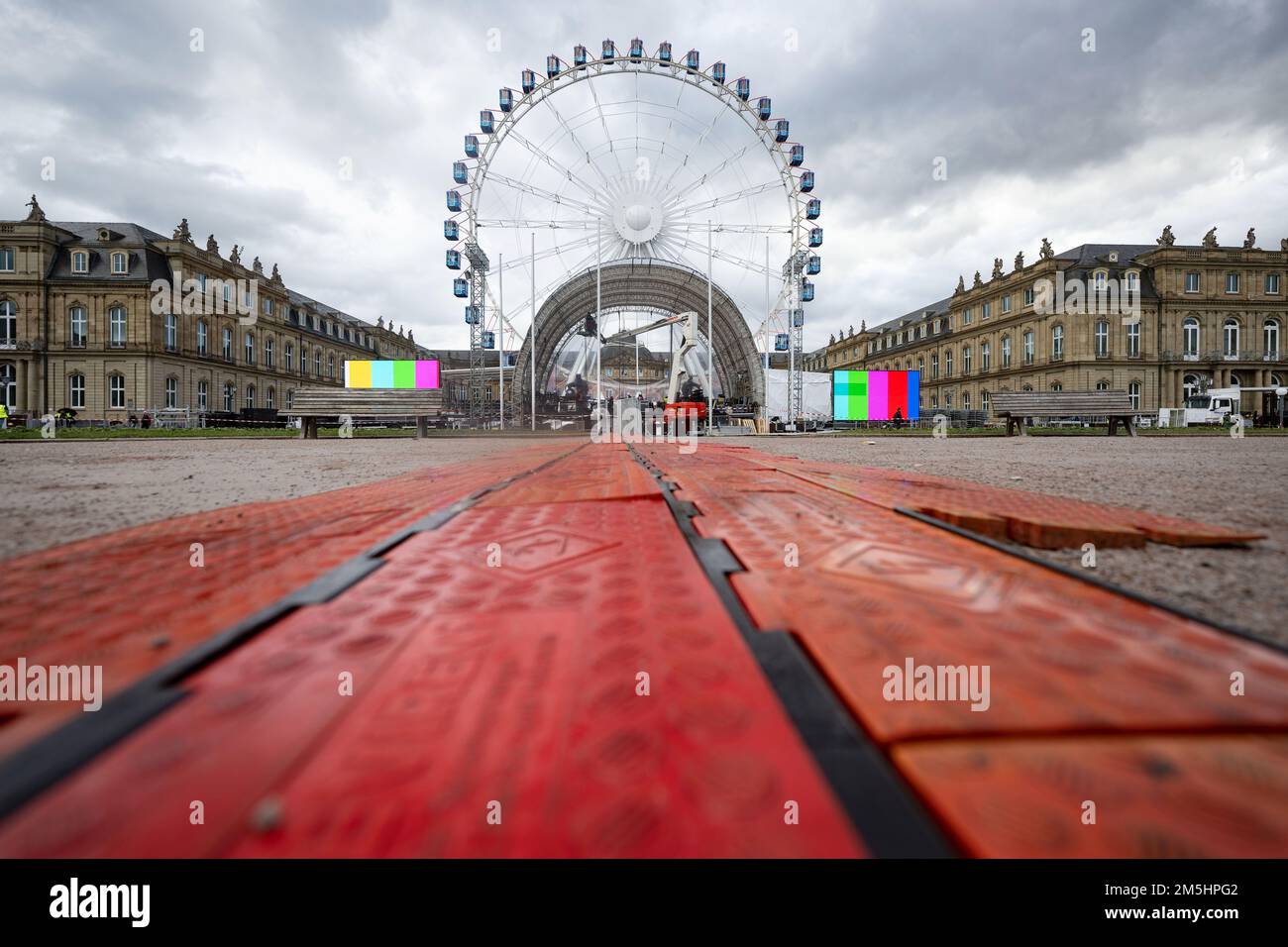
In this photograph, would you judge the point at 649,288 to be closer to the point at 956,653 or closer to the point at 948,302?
the point at 948,302

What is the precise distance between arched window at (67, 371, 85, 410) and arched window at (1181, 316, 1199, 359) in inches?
2600

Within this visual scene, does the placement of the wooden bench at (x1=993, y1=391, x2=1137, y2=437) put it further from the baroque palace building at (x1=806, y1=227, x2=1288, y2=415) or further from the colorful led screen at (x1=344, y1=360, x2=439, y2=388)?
the colorful led screen at (x1=344, y1=360, x2=439, y2=388)

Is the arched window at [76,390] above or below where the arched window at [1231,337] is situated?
below

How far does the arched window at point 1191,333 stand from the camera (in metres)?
35.9

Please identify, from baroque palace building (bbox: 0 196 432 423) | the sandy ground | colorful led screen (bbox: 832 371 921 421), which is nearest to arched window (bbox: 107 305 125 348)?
baroque palace building (bbox: 0 196 432 423)

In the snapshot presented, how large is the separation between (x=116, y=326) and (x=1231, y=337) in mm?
67913

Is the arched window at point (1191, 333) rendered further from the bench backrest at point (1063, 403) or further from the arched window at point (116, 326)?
the arched window at point (116, 326)

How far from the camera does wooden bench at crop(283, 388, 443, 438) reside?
41.6ft

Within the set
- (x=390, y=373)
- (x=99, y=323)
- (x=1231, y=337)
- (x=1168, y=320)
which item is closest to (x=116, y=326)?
(x=99, y=323)

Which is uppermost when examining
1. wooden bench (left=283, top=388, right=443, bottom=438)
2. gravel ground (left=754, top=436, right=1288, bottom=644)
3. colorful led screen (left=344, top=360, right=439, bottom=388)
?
colorful led screen (left=344, top=360, right=439, bottom=388)

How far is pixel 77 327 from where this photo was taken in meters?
31.3

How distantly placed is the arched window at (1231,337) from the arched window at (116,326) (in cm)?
6677

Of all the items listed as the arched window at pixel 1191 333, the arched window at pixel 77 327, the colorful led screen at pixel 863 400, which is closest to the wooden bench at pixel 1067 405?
the colorful led screen at pixel 863 400

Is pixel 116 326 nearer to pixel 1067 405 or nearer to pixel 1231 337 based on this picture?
pixel 1067 405
